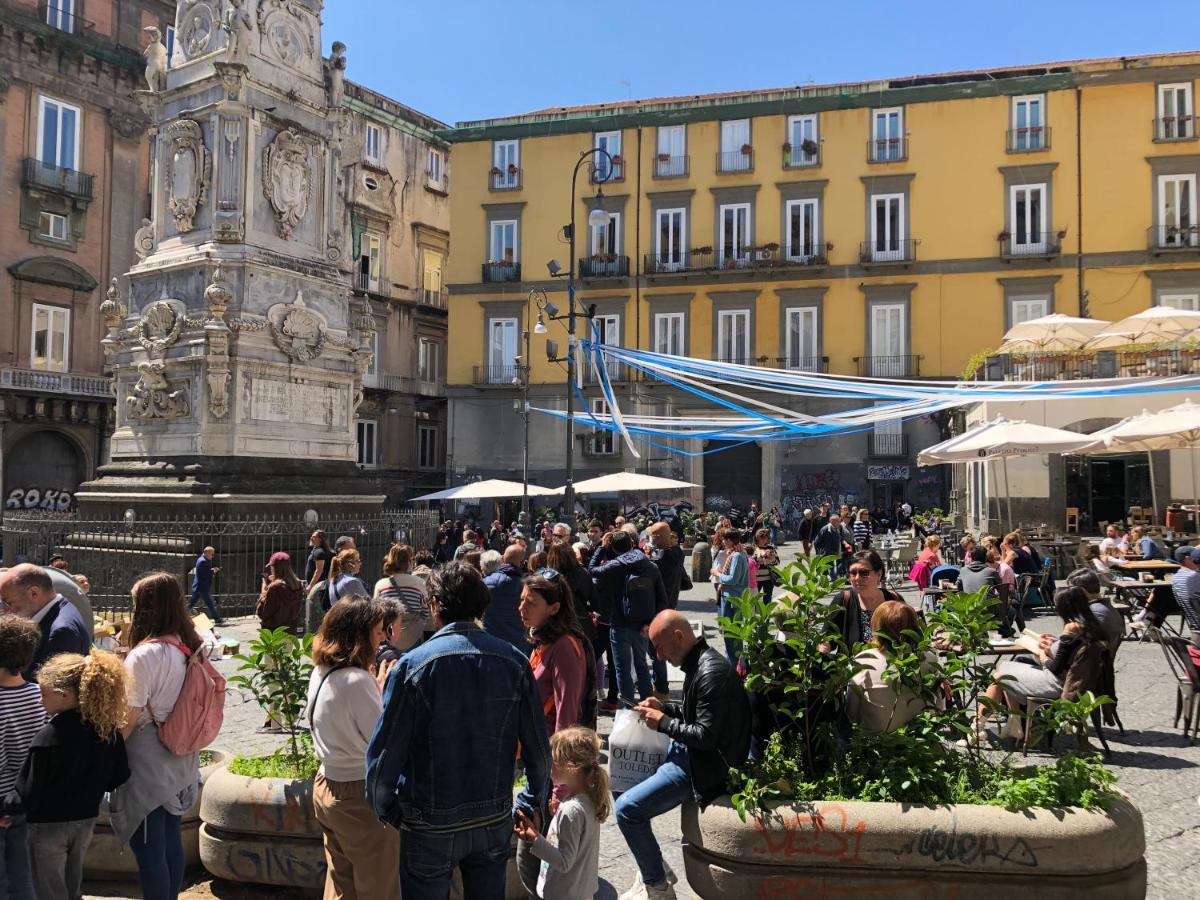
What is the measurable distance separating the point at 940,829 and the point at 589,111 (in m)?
35.4

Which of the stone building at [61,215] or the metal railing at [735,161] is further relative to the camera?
the metal railing at [735,161]

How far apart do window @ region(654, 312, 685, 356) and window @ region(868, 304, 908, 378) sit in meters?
6.70

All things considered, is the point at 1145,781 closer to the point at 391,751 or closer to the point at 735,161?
the point at 391,751

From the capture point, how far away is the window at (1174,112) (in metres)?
30.4

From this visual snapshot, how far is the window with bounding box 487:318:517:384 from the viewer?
36156 millimetres

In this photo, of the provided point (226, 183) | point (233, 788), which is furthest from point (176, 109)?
point (233, 788)

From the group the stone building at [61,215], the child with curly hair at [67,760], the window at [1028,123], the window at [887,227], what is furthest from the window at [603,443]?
the child with curly hair at [67,760]

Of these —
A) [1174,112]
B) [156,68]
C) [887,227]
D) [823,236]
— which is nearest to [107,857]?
[156,68]

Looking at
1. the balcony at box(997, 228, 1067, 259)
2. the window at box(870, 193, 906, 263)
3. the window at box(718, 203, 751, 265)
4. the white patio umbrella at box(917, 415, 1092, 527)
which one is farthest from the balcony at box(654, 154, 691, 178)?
the white patio umbrella at box(917, 415, 1092, 527)

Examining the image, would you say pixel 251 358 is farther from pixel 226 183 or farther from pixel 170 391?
pixel 226 183

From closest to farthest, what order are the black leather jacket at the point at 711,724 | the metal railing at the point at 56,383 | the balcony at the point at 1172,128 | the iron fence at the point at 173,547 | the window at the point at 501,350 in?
the black leather jacket at the point at 711,724 → the iron fence at the point at 173,547 → the metal railing at the point at 56,383 → the balcony at the point at 1172,128 → the window at the point at 501,350

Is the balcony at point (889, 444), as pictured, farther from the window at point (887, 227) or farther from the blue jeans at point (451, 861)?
the blue jeans at point (451, 861)

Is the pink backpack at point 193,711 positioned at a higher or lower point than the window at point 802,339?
lower

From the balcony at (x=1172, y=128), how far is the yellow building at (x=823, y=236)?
72mm
